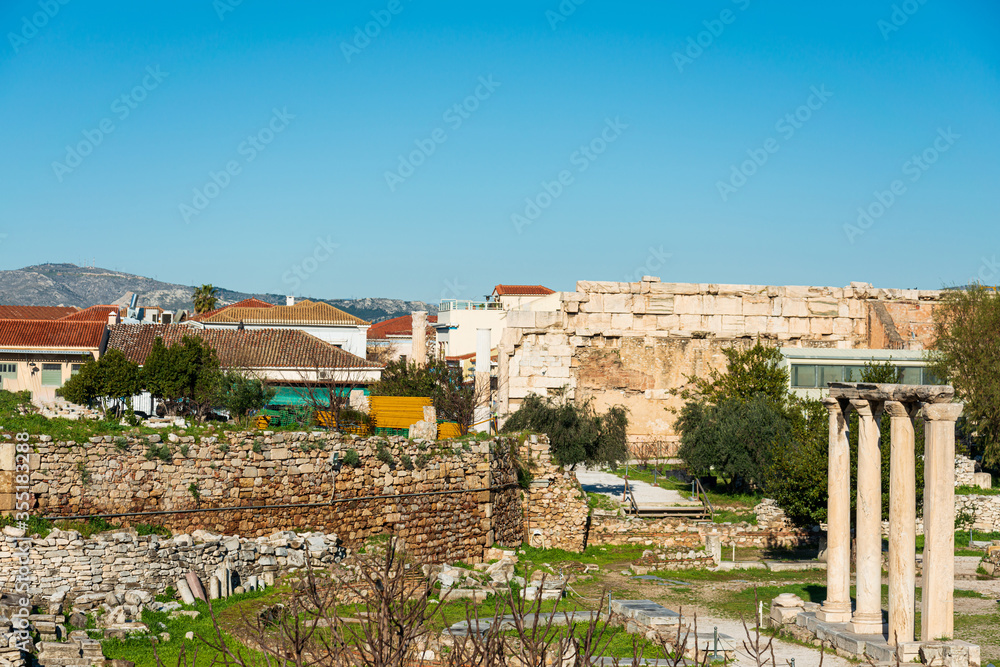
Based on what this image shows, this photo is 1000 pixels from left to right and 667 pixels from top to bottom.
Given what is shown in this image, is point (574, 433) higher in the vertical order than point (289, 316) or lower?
lower

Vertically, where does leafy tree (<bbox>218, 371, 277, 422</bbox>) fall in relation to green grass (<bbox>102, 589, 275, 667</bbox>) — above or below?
above

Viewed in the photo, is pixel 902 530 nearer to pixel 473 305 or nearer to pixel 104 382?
pixel 104 382

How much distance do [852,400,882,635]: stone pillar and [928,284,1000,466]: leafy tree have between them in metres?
16.7

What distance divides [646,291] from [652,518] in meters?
15.7

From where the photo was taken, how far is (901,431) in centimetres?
1359

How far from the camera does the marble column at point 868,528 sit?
14.2m

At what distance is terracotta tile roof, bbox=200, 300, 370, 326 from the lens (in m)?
63.5

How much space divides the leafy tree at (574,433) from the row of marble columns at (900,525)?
1173cm

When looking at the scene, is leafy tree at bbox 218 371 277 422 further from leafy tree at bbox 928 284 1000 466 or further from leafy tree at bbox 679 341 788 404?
leafy tree at bbox 928 284 1000 466

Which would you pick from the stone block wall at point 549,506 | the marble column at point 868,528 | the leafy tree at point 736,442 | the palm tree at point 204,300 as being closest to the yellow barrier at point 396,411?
the stone block wall at point 549,506

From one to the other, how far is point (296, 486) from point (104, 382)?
14.5 metres

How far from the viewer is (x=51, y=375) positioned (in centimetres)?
3947

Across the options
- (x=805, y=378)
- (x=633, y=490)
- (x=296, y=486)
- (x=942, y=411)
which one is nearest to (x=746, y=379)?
(x=805, y=378)

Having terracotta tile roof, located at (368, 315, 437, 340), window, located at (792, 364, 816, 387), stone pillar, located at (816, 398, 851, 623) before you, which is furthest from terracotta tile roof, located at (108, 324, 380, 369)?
terracotta tile roof, located at (368, 315, 437, 340)
